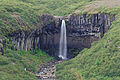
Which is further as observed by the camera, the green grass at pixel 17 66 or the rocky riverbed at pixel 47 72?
the rocky riverbed at pixel 47 72

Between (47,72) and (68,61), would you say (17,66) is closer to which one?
(47,72)

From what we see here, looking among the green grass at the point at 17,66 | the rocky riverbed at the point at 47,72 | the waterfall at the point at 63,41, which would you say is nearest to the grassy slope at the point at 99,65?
the rocky riverbed at the point at 47,72

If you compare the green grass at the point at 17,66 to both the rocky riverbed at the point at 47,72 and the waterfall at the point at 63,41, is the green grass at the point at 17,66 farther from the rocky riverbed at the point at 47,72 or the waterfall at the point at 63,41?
the waterfall at the point at 63,41

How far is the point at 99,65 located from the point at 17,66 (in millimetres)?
7956

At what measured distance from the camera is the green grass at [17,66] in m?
19.7

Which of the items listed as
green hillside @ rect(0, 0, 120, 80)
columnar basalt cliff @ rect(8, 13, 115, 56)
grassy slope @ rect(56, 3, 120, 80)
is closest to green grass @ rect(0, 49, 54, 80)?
green hillside @ rect(0, 0, 120, 80)

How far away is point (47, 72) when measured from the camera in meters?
24.6

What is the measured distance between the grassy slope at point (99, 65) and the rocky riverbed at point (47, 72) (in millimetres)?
700

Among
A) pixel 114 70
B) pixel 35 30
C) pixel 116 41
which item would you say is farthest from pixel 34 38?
pixel 114 70

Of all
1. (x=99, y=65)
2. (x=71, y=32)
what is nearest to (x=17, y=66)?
(x=99, y=65)

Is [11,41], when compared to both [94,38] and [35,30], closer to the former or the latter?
[35,30]

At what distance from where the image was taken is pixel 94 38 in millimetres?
31828

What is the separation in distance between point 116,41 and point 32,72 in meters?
9.35

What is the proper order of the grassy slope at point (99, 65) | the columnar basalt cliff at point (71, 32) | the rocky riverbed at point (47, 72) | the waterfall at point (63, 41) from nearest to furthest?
the grassy slope at point (99, 65), the rocky riverbed at point (47, 72), the columnar basalt cliff at point (71, 32), the waterfall at point (63, 41)
